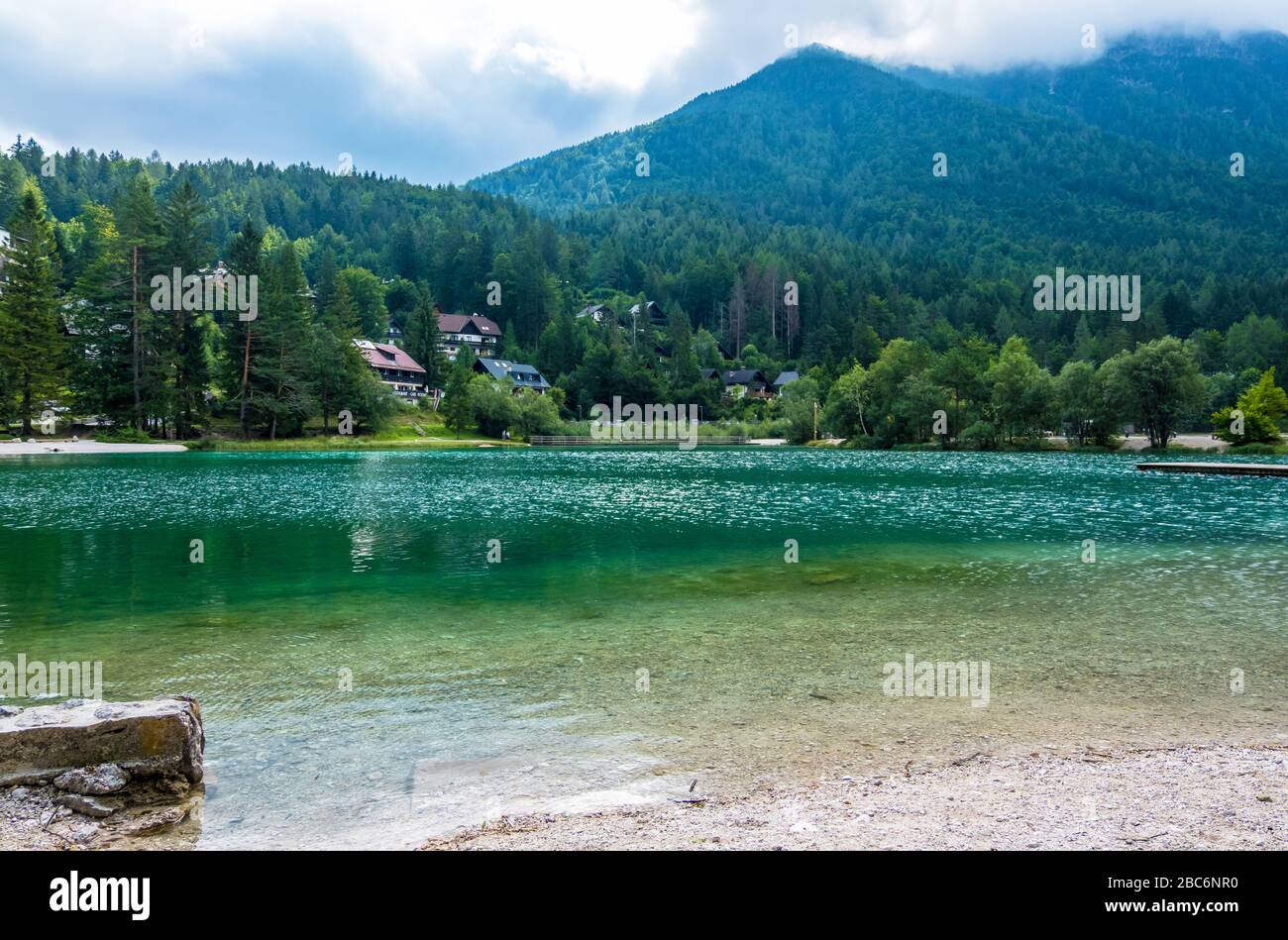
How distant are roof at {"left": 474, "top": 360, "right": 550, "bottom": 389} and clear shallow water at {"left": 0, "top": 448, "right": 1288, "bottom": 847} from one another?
11817 cm

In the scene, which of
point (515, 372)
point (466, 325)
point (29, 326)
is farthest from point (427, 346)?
point (29, 326)

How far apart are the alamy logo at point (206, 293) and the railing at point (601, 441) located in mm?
44809

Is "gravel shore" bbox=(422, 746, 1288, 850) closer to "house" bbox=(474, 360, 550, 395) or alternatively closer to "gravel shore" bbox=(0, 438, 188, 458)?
"gravel shore" bbox=(0, 438, 188, 458)

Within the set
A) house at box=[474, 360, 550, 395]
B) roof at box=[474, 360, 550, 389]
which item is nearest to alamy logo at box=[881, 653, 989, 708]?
house at box=[474, 360, 550, 395]

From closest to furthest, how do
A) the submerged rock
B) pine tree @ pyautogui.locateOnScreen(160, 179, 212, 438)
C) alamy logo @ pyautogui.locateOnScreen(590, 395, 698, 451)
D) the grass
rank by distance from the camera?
the submerged rock, pine tree @ pyautogui.locateOnScreen(160, 179, 212, 438), the grass, alamy logo @ pyautogui.locateOnScreen(590, 395, 698, 451)

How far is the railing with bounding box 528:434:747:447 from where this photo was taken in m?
131

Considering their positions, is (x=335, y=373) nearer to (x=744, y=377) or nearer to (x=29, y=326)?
(x=29, y=326)

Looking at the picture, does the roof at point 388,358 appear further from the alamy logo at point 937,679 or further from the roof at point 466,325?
the alamy logo at point 937,679

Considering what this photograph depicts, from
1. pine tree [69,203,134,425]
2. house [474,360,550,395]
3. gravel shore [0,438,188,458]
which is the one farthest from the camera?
house [474,360,550,395]

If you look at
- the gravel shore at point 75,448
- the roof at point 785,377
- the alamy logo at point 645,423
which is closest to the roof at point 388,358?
the alamy logo at point 645,423

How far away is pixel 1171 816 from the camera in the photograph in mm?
7066

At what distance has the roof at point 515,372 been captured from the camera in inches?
6097
